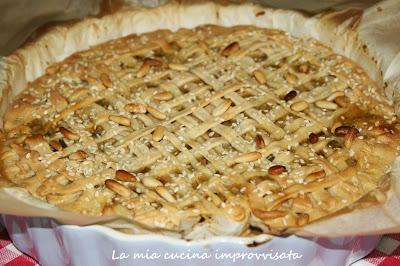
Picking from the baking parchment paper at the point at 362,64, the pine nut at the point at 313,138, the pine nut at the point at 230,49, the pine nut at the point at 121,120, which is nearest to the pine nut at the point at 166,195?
the baking parchment paper at the point at 362,64

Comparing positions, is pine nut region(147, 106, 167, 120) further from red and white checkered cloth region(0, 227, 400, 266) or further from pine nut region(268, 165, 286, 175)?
red and white checkered cloth region(0, 227, 400, 266)

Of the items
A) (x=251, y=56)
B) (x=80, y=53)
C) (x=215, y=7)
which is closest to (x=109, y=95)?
(x=80, y=53)

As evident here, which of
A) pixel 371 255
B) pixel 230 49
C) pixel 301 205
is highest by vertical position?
pixel 230 49

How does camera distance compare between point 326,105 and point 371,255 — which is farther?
point 326,105

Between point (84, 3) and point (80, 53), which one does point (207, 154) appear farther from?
point (84, 3)

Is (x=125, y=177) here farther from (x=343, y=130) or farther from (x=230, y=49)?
(x=230, y=49)

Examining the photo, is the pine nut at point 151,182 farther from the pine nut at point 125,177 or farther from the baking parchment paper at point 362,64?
the baking parchment paper at point 362,64

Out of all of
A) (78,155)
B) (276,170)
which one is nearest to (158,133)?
(78,155)
